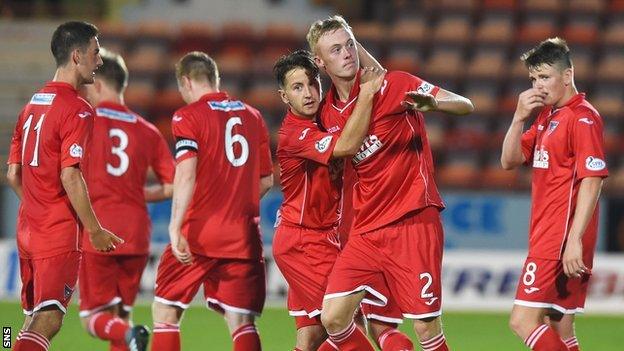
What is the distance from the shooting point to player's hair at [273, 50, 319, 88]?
5.85 metres

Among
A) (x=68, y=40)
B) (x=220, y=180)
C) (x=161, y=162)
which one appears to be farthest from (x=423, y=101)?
(x=161, y=162)

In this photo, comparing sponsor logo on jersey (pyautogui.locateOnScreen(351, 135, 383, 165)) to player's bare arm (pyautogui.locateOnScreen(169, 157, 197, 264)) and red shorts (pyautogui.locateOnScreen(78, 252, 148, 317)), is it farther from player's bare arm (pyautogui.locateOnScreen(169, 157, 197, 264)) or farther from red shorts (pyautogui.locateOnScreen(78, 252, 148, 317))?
red shorts (pyautogui.locateOnScreen(78, 252, 148, 317))

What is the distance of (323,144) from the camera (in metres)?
5.48

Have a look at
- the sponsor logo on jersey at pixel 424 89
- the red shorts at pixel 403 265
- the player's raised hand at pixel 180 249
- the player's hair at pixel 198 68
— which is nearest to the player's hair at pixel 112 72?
the player's hair at pixel 198 68

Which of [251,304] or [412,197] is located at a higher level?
[412,197]

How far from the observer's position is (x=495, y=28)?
1545cm

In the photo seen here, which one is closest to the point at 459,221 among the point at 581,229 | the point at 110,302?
the point at 110,302

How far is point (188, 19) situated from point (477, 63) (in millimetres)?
4155

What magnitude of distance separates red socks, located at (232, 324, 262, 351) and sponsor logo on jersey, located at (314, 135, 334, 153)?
122 cm

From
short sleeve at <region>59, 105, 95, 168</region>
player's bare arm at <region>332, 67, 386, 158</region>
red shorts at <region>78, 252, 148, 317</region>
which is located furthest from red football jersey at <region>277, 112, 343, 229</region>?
red shorts at <region>78, 252, 148, 317</region>

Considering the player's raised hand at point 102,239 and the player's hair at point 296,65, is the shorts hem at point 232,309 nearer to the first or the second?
the player's raised hand at point 102,239

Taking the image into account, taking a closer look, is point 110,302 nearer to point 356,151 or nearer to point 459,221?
point 356,151

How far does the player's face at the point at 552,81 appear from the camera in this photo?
5746 millimetres

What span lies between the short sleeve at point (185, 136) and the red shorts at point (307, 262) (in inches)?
25.4
